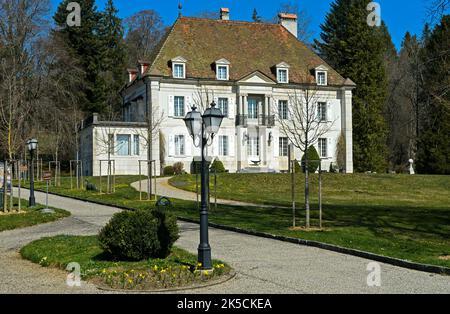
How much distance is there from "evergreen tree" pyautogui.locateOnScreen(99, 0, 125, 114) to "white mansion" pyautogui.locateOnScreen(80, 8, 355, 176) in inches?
257

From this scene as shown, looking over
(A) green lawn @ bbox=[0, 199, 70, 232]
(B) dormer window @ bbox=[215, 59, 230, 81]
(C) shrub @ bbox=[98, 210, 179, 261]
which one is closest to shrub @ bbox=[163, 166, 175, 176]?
(B) dormer window @ bbox=[215, 59, 230, 81]

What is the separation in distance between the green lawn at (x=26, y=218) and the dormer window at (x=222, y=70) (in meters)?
26.5

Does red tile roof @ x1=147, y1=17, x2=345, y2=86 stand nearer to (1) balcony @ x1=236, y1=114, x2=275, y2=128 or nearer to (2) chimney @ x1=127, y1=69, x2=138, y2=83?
(1) balcony @ x1=236, y1=114, x2=275, y2=128

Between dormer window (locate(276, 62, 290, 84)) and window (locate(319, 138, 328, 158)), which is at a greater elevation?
dormer window (locate(276, 62, 290, 84))

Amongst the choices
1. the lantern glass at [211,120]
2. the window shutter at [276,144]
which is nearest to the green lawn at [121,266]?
the lantern glass at [211,120]

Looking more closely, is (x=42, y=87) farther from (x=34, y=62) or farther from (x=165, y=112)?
(x=165, y=112)

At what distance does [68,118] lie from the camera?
48469 millimetres

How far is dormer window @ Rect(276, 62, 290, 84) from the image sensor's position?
4822 centimetres

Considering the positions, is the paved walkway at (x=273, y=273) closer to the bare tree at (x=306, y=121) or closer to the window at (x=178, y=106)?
the bare tree at (x=306, y=121)

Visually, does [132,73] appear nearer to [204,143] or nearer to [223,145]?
[223,145]

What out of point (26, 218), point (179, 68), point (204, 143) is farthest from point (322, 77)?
point (204, 143)

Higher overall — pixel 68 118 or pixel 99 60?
pixel 99 60
